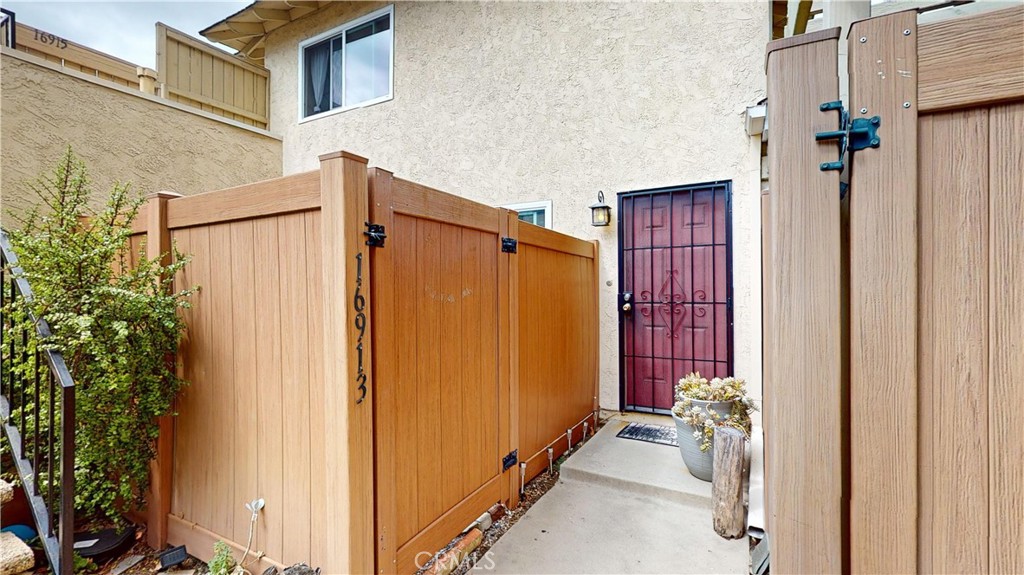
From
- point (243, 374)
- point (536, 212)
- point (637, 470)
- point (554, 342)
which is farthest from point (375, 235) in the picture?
point (536, 212)

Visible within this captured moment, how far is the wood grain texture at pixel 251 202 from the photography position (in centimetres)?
204

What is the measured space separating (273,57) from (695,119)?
6.56 m

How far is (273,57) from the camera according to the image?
7242mm

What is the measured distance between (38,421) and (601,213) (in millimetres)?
4393

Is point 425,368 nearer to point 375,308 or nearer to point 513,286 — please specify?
point 375,308

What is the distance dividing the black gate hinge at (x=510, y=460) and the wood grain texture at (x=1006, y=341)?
2.47 meters

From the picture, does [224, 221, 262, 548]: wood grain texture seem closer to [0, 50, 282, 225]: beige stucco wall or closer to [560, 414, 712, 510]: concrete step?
[560, 414, 712, 510]: concrete step

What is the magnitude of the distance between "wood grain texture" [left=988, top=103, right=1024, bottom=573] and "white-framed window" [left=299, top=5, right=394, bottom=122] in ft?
21.0

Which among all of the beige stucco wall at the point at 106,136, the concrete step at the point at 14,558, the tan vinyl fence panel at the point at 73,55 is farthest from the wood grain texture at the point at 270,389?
the tan vinyl fence panel at the point at 73,55

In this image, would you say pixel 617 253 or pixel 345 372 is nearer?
pixel 345 372

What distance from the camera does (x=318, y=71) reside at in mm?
6883

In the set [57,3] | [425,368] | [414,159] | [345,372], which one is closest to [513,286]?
[425,368]

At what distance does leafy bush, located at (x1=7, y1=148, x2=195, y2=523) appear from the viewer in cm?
229

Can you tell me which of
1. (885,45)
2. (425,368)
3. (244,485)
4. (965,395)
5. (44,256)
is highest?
(885,45)
